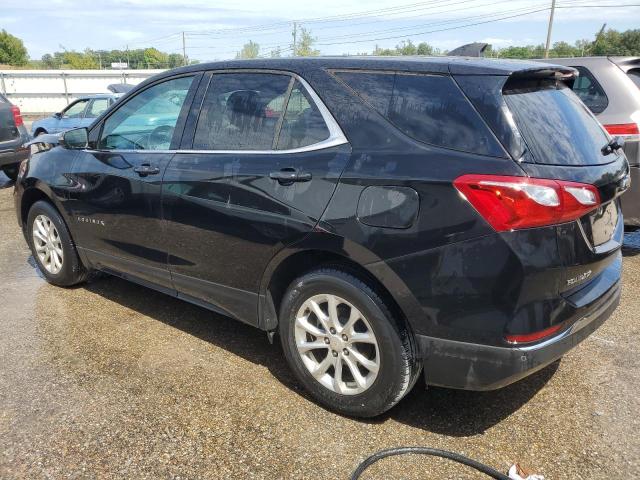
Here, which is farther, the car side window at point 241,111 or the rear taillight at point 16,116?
the rear taillight at point 16,116

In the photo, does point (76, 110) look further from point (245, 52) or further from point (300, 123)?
point (245, 52)

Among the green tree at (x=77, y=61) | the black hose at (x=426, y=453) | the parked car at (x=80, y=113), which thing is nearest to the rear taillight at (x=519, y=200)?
the black hose at (x=426, y=453)

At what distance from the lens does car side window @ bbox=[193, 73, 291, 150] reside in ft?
10.0

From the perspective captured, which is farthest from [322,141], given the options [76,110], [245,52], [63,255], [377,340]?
[245,52]

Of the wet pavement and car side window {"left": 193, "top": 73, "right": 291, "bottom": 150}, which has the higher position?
car side window {"left": 193, "top": 73, "right": 291, "bottom": 150}

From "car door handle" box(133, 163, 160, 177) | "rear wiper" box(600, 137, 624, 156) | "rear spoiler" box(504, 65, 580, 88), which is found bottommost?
"car door handle" box(133, 163, 160, 177)

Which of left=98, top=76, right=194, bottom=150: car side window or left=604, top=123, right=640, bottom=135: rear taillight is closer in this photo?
left=98, top=76, right=194, bottom=150: car side window

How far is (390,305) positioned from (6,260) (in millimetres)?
4600

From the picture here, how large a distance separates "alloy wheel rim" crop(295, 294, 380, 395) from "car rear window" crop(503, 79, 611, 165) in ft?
3.68

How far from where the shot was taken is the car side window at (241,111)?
3.06 m

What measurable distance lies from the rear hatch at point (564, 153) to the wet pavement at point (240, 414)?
2.44 feet

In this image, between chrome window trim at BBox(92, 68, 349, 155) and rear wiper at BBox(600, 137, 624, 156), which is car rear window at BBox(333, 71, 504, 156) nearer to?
chrome window trim at BBox(92, 68, 349, 155)

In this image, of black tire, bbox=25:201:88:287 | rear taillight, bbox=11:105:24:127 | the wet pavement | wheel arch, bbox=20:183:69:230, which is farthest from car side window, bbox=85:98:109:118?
the wet pavement

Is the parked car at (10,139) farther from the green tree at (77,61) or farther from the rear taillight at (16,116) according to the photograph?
the green tree at (77,61)
